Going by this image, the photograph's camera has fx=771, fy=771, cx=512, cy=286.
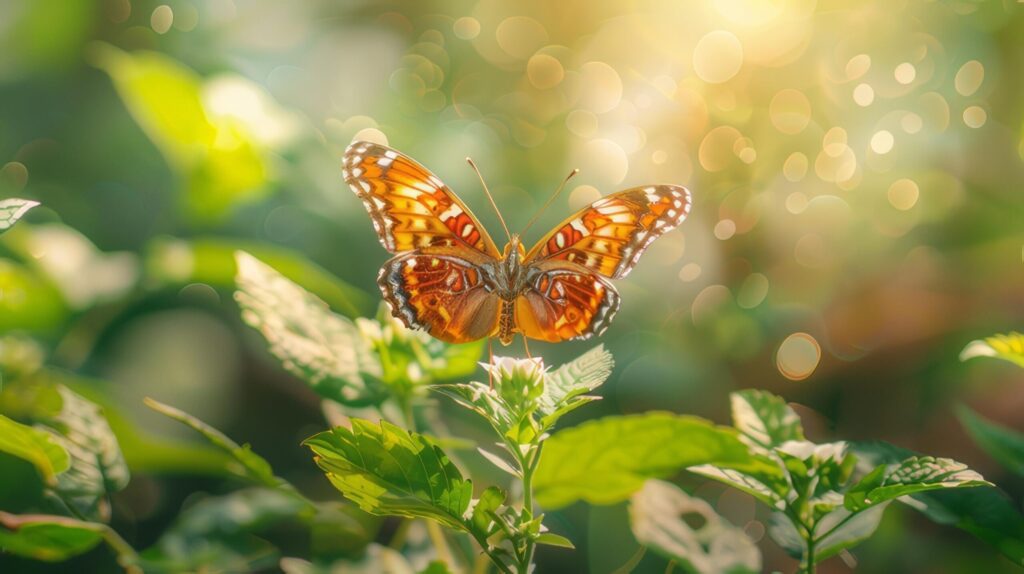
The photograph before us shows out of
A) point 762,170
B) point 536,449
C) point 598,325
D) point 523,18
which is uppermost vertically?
point 523,18

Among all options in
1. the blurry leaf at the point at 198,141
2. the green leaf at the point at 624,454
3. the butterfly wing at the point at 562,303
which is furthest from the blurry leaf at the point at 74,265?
Result: the green leaf at the point at 624,454

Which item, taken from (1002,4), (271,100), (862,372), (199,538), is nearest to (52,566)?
(199,538)

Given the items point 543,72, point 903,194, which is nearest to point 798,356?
point 903,194

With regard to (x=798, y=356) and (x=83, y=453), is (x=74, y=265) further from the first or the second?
(x=798, y=356)

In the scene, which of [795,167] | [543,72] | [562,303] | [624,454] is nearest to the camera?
[624,454]

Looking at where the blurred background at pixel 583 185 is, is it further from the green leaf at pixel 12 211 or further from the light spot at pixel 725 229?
the green leaf at pixel 12 211

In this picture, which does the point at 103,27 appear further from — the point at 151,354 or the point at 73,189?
the point at 151,354
